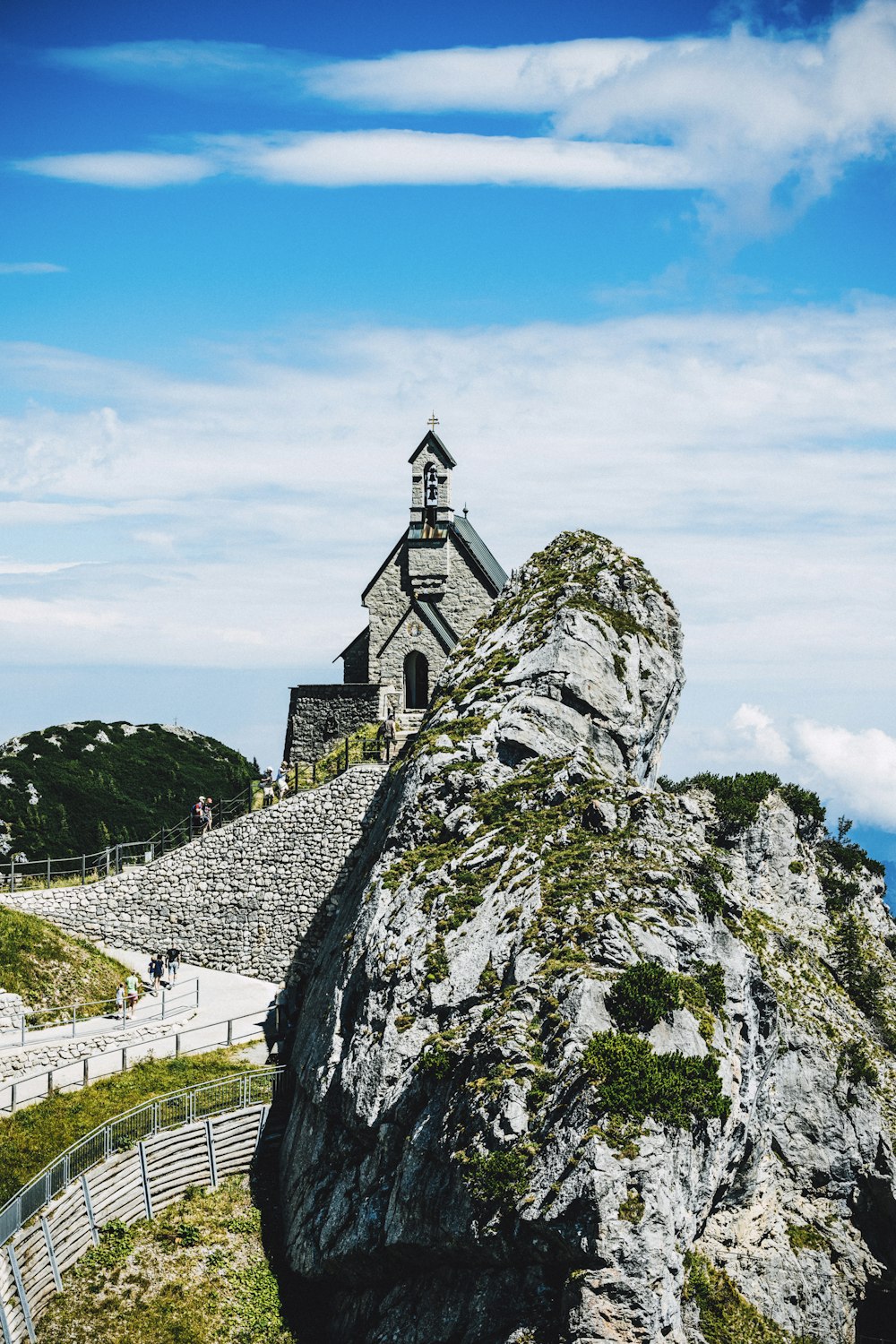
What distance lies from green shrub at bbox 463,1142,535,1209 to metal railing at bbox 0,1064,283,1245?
11898 millimetres

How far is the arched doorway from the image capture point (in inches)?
2344

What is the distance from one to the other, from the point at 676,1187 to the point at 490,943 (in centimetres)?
843

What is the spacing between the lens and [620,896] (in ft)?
104

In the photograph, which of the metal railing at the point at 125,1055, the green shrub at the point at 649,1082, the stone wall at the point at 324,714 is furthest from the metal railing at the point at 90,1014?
the green shrub at the point at 649,1082

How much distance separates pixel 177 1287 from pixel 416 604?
33.7 m

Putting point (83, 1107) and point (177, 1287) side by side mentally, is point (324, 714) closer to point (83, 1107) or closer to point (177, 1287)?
point (83, 1107)

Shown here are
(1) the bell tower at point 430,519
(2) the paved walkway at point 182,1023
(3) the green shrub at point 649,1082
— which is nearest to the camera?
(3) the green shrub at point 649,1082

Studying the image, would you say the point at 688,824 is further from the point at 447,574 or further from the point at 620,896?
the point at 447,574

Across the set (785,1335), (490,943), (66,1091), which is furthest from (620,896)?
(66,1091)

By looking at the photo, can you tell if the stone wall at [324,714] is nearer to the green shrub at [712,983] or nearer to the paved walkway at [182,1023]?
the paved walkway at [182,1023]

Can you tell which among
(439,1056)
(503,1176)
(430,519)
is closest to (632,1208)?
(503,1176)

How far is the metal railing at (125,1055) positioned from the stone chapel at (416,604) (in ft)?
56.5

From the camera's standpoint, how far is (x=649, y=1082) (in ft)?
87.1

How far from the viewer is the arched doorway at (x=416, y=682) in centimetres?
5953
